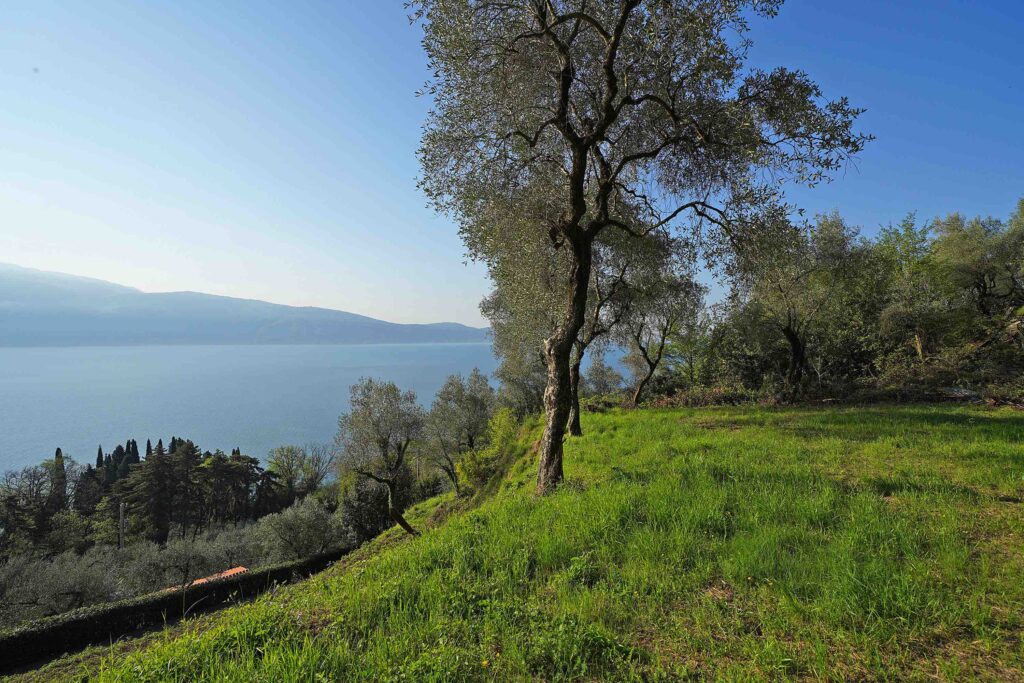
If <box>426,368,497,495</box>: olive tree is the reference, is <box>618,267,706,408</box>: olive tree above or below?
above

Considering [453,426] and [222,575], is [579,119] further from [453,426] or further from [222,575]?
[222,575]

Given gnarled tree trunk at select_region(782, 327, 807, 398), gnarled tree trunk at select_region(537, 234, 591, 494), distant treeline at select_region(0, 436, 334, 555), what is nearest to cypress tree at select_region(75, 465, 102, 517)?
distant treeline at select_region(0, 436, 334, 555)

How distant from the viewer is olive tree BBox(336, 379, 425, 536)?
44.3m

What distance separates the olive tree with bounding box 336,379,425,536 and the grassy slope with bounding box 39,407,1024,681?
128ft

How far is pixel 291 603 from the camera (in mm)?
5469

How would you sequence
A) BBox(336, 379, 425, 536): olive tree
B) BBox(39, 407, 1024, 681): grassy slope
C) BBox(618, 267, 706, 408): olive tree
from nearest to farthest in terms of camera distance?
BBox(39, 407, 1024, 681): grassy slope → BBox(618, 267, 706, 408): olive tree → BBox(336, 379, 425, 536): olive tree

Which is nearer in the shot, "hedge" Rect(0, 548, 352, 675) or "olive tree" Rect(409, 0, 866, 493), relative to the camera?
"olive tree" Rect(409, 0, 866, 493)

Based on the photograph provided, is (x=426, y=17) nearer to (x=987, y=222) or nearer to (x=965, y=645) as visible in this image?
(x=965, y=645)

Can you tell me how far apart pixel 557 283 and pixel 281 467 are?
71.7 meters

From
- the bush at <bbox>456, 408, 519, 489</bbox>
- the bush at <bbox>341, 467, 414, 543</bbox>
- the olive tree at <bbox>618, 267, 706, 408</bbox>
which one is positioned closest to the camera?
the olive tree at <bbox>618, 267, 706, 408</bbox>

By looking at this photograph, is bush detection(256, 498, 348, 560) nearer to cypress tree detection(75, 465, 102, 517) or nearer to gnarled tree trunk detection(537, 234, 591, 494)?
cypress tree detection(75, 465, 102, 517)

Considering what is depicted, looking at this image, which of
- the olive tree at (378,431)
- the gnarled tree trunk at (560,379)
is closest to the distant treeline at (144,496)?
the olive tree at (378,431)

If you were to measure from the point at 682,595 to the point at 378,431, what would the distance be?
4357cm

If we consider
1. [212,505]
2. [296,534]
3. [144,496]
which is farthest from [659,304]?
[212,505]
